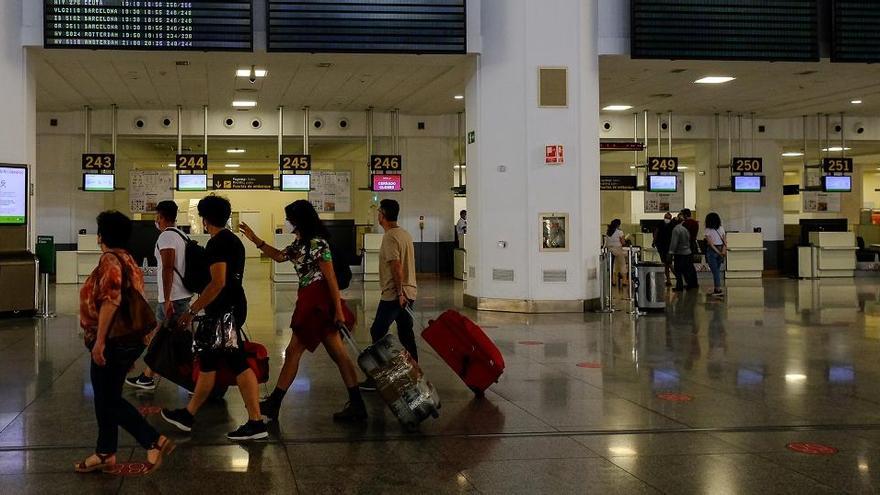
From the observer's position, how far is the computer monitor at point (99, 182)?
19484 millimetres

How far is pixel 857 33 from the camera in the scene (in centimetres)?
1358

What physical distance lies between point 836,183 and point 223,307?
2165 cm

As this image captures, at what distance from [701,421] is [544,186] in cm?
755

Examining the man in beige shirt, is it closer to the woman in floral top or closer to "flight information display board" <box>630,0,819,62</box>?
the woman in floral top

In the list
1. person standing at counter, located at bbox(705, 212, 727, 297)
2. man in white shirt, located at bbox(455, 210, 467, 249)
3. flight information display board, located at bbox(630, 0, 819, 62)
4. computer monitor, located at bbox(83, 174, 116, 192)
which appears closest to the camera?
flight information display board, located at bbox(630, 0, 819, 62)

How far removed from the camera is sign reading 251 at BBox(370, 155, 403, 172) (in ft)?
68.4

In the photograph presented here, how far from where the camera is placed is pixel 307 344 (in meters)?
5.61

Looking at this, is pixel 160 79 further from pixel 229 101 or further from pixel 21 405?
pixel 21 405

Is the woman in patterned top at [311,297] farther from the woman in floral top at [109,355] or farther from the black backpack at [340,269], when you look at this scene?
the woman in floral top at [109,355]

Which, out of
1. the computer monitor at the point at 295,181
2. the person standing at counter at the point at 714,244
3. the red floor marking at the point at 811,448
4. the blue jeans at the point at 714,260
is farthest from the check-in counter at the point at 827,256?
the red floor marking at the point at 811,448

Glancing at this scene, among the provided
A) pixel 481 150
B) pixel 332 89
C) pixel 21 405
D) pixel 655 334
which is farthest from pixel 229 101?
pixel 21 405

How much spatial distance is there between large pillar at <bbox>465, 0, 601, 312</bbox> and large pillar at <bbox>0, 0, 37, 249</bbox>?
6817 mm

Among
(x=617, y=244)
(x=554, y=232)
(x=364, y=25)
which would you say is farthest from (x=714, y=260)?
(x=364, y=25)

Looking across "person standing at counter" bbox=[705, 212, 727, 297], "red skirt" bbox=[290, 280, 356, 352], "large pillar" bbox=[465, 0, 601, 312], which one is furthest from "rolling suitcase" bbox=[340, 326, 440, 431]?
"person standing at counter" bbox=[705, 212, 727, 297]
